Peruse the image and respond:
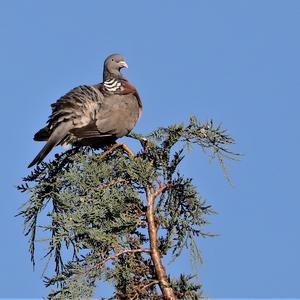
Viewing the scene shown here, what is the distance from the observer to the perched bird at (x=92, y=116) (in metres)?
7.51

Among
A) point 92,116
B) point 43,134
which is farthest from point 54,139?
point 92,116

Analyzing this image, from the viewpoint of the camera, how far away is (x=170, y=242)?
5008 mm

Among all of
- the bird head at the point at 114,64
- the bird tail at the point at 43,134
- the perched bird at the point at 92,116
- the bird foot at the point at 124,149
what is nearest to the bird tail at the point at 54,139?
the perched bird at the point at 92,116

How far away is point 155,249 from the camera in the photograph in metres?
4.77

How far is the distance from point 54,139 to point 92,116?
2.29 ft

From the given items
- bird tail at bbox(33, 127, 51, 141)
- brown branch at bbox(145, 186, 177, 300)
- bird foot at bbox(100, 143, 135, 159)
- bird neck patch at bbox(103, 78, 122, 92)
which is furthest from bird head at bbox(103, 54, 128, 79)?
brown branch at bbox(145, 186, 177, 300)

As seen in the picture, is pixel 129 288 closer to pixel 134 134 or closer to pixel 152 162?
pixel 152 162

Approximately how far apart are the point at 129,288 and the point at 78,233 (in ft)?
1.92

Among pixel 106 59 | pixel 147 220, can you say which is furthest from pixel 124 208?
pixel 106 59

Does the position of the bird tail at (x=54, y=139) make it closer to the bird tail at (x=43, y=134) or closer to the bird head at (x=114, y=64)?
the bird tail at (x=43, y=134)

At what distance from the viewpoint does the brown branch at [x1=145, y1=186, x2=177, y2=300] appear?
4586 mm

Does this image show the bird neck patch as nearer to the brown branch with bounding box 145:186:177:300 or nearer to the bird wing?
the bird wing

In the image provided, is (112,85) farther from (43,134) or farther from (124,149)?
(124,149)

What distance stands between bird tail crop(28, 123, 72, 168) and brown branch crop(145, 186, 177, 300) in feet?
6.36
